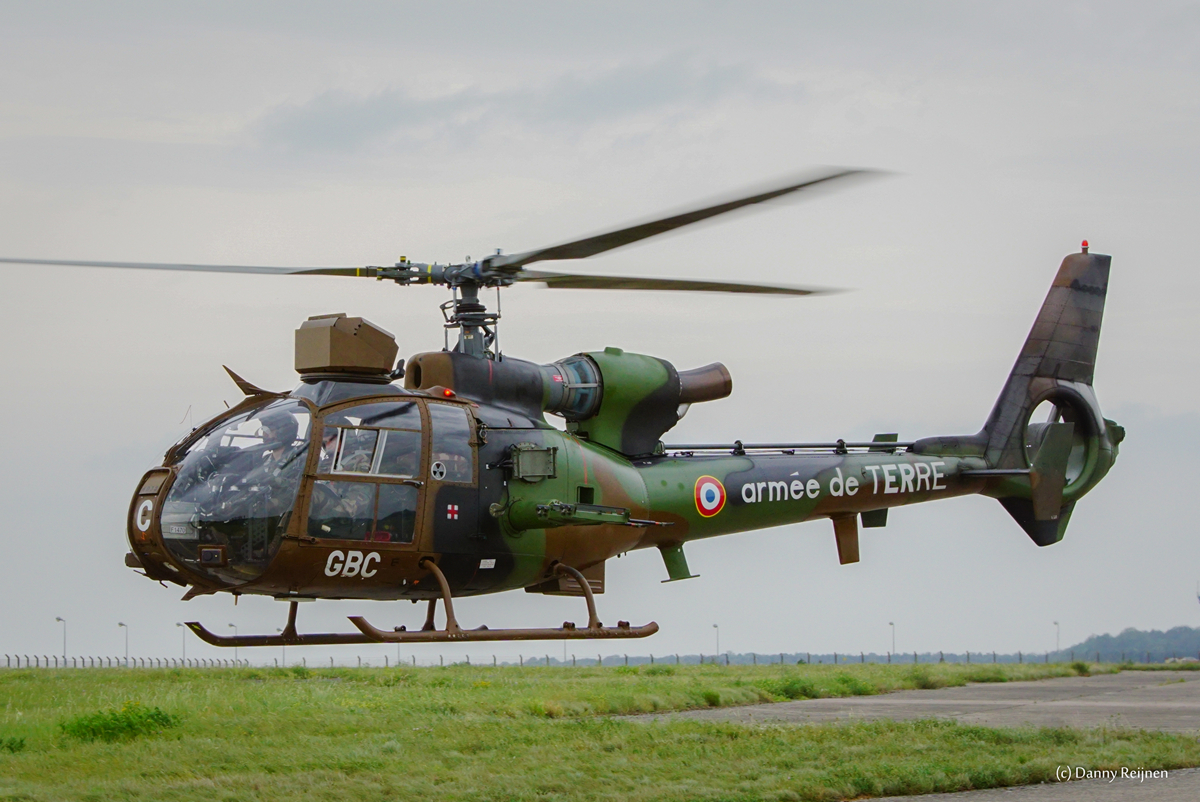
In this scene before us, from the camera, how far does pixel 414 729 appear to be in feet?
78.1

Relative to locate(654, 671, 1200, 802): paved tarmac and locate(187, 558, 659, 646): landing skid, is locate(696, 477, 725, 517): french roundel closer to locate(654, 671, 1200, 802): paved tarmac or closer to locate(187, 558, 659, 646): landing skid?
locate(187, 558, 659, 646): landing skid

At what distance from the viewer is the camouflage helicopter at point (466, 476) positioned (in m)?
12.4

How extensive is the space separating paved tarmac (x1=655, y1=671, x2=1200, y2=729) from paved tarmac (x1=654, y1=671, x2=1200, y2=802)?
0.07ft

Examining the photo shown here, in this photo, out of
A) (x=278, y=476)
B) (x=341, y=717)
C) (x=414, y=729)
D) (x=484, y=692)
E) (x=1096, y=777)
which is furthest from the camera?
(x=484, y=692)

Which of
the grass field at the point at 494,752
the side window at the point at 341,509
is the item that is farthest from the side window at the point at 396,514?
the grass field at the point at 494,752

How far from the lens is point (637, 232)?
13094 mm

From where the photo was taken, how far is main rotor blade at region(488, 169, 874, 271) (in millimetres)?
11758

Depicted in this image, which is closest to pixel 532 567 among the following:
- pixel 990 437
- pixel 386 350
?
pixel 386 350

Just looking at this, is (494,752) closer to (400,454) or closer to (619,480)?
(619,480)

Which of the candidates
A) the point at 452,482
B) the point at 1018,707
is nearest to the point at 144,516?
the point at 452,482

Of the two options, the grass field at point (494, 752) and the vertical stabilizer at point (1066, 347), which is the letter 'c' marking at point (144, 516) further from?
the vertical stabilizer at point (1066, 347)

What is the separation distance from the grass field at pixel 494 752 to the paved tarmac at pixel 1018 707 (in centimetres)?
250

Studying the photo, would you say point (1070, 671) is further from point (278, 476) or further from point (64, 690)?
point (278, 476)

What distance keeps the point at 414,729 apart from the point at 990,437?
11.8m
